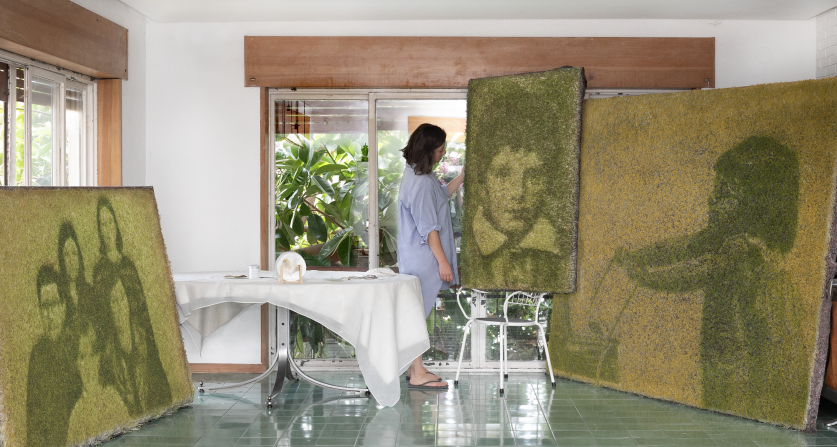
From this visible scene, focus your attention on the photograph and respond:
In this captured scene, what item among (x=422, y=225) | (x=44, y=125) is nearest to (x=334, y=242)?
(x=422, y=225)

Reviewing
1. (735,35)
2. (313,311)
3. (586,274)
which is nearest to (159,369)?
(313,311)

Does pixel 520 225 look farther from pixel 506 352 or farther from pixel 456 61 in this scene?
pixel 456 61

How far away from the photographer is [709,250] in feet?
12.3

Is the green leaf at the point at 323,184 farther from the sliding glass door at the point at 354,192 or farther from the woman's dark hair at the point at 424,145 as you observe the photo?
the woman's dark hair at the point at 424,145

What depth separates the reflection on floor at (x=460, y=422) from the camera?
10.4 feet

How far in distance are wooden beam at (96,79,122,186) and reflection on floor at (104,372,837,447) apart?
4.98 ft

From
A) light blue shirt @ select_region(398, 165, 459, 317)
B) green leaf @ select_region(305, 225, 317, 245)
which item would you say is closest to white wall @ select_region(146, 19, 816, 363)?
green leaf @ select_region(305, 225, 317, 245)

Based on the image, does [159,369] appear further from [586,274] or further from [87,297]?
[586,274]

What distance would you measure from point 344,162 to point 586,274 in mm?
1769

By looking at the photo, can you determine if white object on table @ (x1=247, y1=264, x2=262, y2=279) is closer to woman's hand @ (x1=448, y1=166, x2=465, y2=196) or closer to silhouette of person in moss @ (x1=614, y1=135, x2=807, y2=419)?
woman's hand @ (x1=448, y1=166, x2=465, y2=196)

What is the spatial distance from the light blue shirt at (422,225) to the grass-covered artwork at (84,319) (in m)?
1.35

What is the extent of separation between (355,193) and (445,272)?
990 millimetres

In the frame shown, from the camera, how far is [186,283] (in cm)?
366

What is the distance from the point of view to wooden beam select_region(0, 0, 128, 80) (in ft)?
11.1
